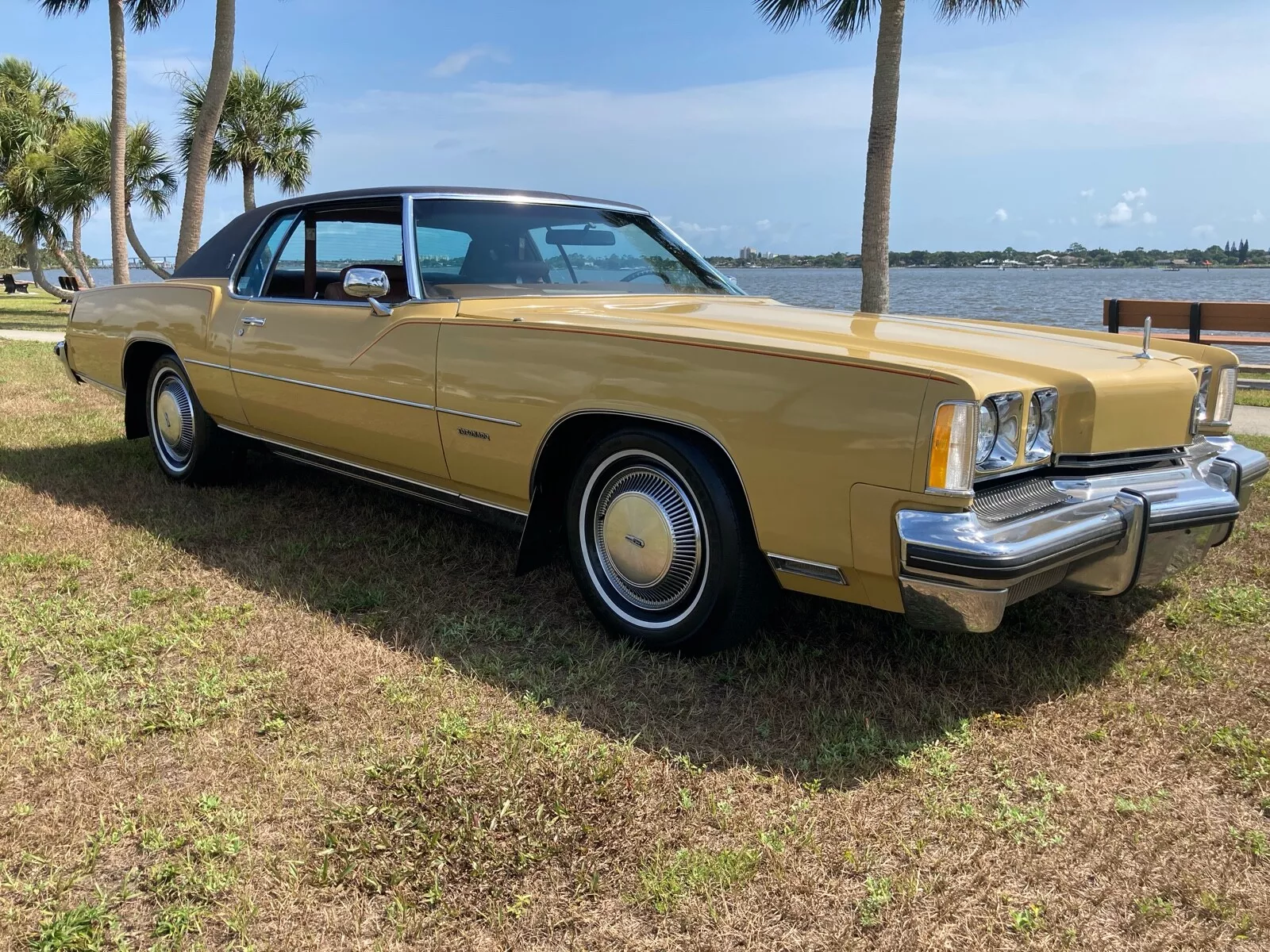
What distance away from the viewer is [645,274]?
4.26m

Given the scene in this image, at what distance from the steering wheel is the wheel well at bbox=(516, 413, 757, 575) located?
1153 mm

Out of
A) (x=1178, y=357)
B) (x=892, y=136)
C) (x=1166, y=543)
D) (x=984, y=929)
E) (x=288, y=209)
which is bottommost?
(x=984, y=929)

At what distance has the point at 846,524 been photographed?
8.25 feet

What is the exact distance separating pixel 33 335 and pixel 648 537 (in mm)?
15363

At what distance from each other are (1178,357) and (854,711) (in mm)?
1626

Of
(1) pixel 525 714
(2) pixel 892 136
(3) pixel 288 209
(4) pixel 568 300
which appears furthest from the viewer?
(2) pixel 892 136

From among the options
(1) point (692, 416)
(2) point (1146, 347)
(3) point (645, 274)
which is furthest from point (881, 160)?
(1) point (692, 416)

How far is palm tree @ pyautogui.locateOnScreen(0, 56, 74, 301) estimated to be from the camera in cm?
2116

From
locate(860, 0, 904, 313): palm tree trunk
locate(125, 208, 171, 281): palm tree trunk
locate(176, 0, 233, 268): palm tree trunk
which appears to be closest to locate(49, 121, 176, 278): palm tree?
locate(125, 208, 171, 281): palm tree trunk

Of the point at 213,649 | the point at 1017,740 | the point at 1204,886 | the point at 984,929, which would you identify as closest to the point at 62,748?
the point at 213,649

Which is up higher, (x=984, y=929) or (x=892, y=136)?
(x=892, y=136)

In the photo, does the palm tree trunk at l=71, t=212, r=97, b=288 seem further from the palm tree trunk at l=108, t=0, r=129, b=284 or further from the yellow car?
the yellow car

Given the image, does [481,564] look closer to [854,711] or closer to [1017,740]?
[854,711]

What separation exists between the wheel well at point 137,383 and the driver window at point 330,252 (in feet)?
4.09
